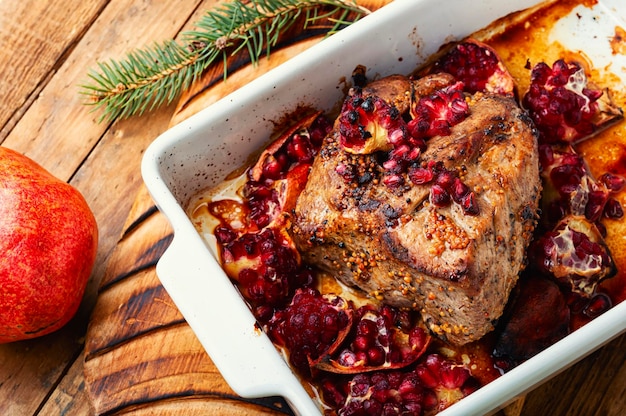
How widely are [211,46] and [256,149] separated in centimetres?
61

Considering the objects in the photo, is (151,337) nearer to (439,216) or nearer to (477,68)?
(439,216)

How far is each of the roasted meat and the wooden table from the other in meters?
0.80

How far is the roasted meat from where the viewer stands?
280cm

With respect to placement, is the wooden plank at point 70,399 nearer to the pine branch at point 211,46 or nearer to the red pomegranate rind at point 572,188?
the pine branch at point 211,46

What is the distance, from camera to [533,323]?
9.89ft

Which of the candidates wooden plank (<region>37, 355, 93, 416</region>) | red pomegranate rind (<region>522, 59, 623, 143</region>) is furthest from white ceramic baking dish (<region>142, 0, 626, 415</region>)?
wooden plank (<region>37, 355, 93, 416</region>)

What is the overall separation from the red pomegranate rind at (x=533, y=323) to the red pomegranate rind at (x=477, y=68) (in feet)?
3.04

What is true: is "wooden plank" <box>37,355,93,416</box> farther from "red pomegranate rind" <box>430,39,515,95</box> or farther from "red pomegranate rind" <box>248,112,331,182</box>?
"red pomegranate rind" <box>430,39,515,95</box>

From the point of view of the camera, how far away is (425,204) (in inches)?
113

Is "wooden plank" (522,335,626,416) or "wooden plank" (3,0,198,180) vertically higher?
"wooden plank" (3,0,198,180)

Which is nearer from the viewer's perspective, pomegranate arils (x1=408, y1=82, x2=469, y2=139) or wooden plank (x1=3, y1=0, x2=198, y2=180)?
pomegranate arils (x1=408, y1=82, x2=469, y2=139)

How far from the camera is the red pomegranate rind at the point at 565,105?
10.9 feet

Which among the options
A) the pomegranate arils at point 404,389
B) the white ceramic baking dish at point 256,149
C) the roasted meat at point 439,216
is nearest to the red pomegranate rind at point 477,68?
the white ceramic baking dish at point 256,149

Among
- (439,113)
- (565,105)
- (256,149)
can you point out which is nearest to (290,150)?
(256,149)
